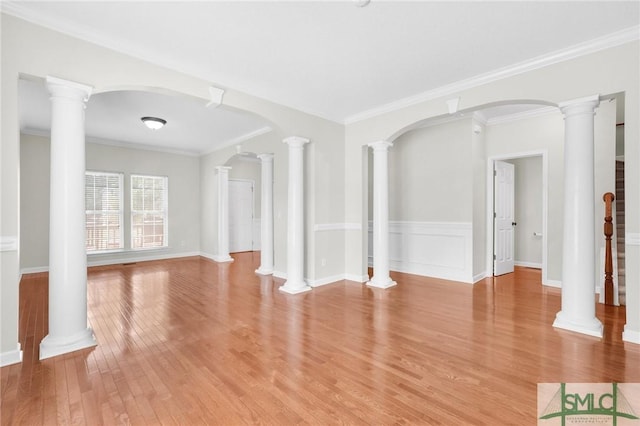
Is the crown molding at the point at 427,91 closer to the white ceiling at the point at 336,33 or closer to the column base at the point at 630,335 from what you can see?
the white ceiling at the point at 336,33

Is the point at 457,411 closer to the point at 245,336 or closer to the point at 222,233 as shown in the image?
the point at 245,336

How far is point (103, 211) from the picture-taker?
703 cm

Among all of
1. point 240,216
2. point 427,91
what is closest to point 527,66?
point 427,91

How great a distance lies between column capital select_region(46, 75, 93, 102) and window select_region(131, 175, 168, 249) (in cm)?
525

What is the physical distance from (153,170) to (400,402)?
7805mm

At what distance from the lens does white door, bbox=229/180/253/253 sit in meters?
8.88

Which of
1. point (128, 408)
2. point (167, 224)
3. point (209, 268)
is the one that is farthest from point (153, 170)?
point (128, 408)

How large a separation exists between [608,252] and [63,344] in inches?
246

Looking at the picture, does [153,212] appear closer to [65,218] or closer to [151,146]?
[151,146]

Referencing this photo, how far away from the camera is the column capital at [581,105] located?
2998mm

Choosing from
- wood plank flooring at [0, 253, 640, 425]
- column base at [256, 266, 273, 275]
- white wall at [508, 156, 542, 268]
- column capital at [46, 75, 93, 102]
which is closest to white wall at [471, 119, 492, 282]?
wood plank flooring at [0, 253, 640, 425]

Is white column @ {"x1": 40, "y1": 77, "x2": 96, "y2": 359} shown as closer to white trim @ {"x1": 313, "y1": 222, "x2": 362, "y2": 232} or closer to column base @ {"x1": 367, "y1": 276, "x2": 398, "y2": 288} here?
white trim @ {"x1": 313, "y1": 222, "x2": 362, "y2": 232}

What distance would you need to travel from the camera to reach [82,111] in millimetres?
2826

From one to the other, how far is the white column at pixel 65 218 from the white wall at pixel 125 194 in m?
4.84
